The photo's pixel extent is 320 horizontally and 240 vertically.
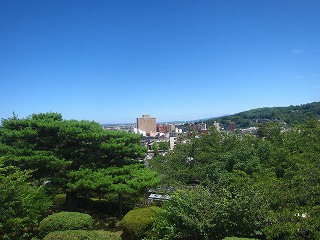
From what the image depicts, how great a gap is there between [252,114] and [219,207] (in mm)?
160683

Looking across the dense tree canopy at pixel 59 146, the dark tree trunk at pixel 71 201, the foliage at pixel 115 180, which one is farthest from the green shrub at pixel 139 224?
the dark tree trunk at pixel 71 201

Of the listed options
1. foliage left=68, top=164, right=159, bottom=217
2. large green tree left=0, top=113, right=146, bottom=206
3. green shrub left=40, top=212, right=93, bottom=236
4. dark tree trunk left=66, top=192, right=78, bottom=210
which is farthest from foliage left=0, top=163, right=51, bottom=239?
dark tree trunk left=66, top=192, right=78, bottom=210

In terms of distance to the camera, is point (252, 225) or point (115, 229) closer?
Result: point (252, 225)

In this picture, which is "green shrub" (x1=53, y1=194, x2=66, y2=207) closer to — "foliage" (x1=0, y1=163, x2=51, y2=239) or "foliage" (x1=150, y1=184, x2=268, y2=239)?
"foliage" (x1=0, y1=163, x2=51, y2=239)

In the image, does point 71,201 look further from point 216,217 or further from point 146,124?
point 146,124

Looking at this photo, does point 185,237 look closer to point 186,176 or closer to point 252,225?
point 252,225

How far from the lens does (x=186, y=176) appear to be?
20.1m

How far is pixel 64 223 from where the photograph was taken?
816cm

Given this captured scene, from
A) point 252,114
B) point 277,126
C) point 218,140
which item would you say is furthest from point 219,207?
point 252,114

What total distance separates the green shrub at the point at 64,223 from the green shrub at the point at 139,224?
1312 mm

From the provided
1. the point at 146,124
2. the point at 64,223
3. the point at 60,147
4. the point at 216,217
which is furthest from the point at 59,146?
the point at 146,124

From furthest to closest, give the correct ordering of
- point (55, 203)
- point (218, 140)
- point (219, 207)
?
point (218, 140)
point (55, 203)
point (219, 207)

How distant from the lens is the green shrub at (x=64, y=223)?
8.17m

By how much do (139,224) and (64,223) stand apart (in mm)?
2383
